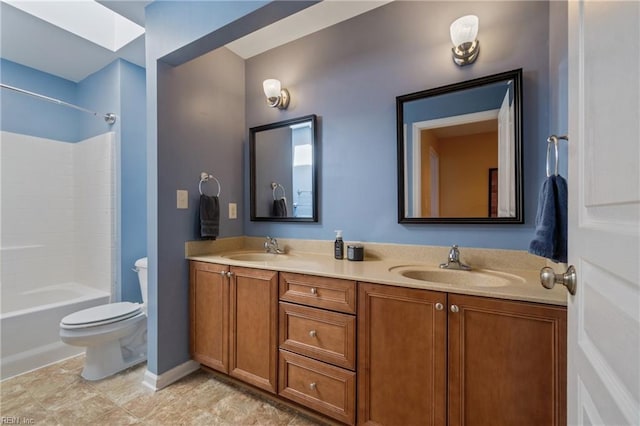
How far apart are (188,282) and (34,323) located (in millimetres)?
1231

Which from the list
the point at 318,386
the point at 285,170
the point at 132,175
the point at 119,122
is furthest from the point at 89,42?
the point at 318,386

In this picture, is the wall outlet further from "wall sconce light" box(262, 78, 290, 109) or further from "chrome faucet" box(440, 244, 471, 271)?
"chrome faucet" box(440, 244, 471, 271)

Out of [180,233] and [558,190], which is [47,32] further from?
[558,190]

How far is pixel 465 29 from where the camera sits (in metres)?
1.43

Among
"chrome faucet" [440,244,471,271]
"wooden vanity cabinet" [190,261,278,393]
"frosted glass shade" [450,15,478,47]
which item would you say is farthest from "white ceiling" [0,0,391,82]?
"wooden vanity cabinet" [190,261,278,393]

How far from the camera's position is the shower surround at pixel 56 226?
93.4 inches

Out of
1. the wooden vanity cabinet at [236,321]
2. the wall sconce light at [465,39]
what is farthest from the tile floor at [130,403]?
the wall sconce light at [465,39]

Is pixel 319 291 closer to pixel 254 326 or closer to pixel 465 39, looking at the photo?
pixel 254 326

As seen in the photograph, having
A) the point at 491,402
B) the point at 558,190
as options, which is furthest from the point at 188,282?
the point at 558,190

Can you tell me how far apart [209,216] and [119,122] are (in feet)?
4.50

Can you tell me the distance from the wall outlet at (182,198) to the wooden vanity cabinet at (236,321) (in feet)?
1.30

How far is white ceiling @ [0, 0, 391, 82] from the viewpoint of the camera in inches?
70.4

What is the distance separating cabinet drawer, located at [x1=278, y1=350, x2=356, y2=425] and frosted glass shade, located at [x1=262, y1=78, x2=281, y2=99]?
177 cm

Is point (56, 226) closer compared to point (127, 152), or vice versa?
point (127, 152)
